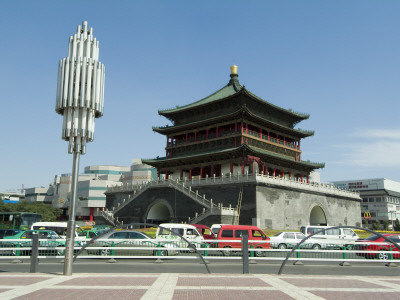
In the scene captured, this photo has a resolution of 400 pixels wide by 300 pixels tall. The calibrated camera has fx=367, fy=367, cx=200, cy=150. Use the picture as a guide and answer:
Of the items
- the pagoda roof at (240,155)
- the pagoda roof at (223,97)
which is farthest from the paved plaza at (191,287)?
the pagoda roof at (223,97)

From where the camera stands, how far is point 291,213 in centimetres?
4122

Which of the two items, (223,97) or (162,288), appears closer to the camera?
(162,288)

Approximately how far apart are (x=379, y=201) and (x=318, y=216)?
5485cm

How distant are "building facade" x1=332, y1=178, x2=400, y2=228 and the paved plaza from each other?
82569 millimetres

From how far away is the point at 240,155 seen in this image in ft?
143

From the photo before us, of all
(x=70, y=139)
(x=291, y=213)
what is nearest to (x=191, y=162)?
(x=291, y=213)

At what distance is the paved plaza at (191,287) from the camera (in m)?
8.02

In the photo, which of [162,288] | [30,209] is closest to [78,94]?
[162,288]

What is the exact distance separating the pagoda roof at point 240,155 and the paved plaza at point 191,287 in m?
Answer: 31.4

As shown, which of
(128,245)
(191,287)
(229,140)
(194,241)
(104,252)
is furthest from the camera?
(229,140)

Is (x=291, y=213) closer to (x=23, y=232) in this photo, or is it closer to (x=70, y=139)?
(x=23, y=232)

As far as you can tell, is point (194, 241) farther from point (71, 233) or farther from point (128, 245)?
point (71, 233)

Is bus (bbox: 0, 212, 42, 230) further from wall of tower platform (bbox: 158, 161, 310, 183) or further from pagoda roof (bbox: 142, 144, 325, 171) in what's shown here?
pagoda roof (bbox: 142, 144, 325, 171)

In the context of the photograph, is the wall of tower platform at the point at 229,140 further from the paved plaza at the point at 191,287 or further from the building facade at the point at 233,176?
the paved plaza at the point at 191,287
